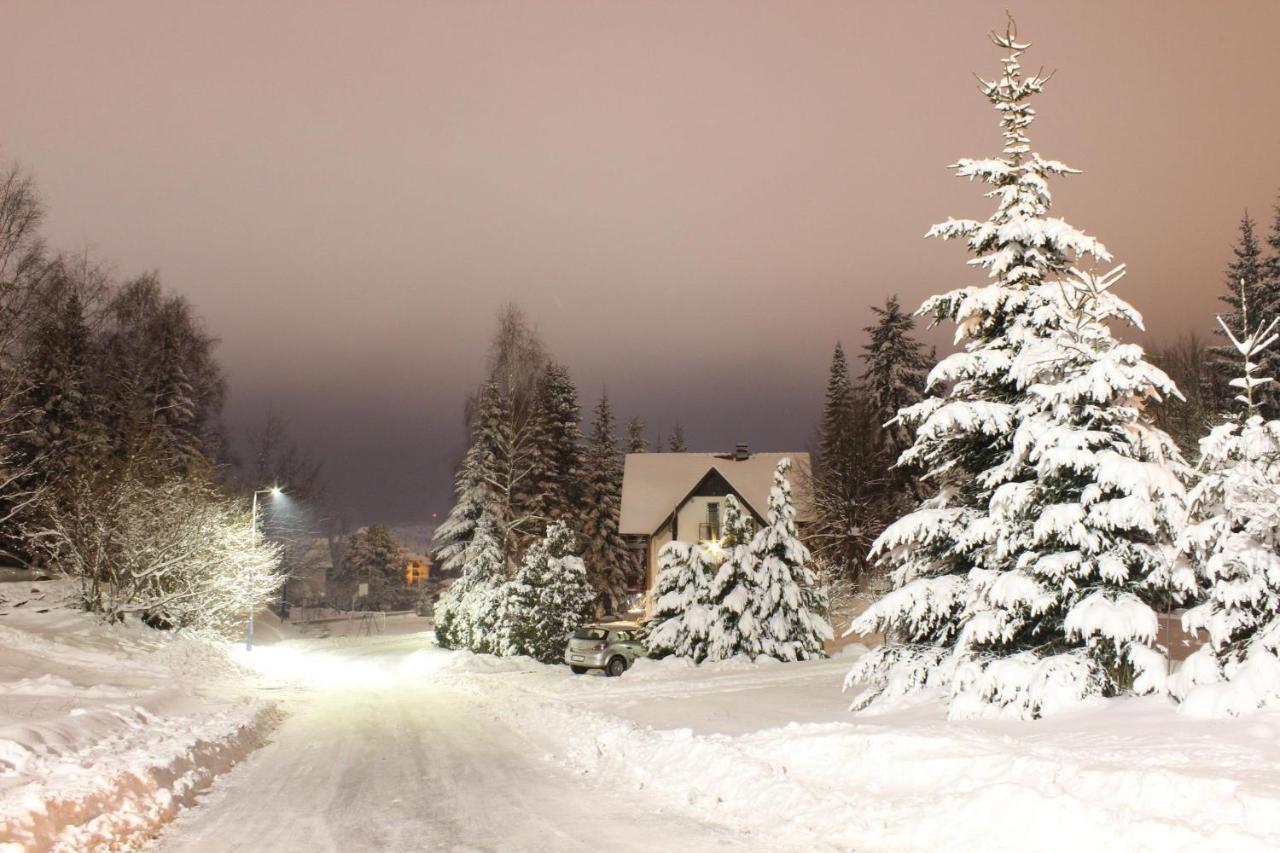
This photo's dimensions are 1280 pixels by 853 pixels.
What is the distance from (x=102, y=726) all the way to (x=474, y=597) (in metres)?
25.4

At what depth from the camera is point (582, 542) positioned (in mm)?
58125

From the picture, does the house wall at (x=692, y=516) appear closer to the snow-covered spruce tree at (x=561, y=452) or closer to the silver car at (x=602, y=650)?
the snow-covered spruce tree at (x=561, y=452)

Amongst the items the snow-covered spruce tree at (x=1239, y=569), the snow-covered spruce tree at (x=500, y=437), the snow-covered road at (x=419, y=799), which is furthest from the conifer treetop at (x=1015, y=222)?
the snow-covered spruce tree at (x=500, y=437)

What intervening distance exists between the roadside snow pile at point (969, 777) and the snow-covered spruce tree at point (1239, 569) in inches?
18.3

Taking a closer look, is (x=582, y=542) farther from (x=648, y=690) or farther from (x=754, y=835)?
(x=754, y=835)

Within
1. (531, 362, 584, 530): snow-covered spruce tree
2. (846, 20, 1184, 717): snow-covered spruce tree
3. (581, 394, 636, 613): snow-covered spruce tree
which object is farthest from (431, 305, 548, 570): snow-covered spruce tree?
(846, 20, 1184, 717): snow-covered spruce tree

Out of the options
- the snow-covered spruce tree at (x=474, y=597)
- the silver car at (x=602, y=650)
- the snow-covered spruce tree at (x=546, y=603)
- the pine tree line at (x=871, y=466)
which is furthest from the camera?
the pine tree line at (x=871, y=466)

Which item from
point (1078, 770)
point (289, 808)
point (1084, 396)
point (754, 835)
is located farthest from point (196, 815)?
point (1084, 396)

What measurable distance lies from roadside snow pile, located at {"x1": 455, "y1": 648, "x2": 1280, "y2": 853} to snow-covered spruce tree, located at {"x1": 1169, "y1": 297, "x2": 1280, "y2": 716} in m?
0.47

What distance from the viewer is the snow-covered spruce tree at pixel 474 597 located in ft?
117

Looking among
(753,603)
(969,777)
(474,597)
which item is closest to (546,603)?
(474,597)

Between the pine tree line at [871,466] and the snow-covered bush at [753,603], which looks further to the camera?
the pine tree line at [871,466]

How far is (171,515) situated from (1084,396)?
25.3m

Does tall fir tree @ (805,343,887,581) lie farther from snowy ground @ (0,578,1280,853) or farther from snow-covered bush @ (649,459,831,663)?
snowy ground @ (0,578,1280,853)
